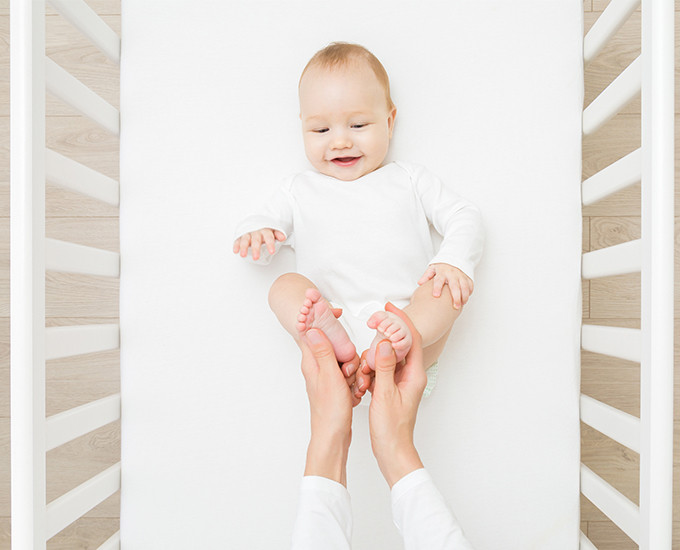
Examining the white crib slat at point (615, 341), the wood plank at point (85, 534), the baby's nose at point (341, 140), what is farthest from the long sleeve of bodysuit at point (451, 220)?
the wood plank at point (85, 534)

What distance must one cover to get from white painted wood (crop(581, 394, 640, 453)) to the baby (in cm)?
26

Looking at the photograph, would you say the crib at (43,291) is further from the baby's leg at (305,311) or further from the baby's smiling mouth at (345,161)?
the baby's smiling mouth at (345,161)

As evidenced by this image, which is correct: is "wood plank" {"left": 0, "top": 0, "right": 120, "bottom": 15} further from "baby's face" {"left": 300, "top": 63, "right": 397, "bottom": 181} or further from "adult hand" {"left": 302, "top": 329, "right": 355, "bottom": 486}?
"adult hand" {"left": 302, "top": 329, "right": 355, "bottom": 486}

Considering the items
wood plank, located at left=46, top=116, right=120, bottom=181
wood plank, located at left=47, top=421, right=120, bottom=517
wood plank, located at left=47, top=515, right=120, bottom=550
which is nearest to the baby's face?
wood plank, located at left=46, top=116, right=120, bottom=181

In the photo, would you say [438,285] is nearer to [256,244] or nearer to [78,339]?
[256,244]

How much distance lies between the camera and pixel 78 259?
3.13 ft

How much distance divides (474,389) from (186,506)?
1.71ft

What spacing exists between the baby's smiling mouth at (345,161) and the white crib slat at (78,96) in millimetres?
384

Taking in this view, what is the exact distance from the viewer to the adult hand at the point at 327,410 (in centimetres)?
83

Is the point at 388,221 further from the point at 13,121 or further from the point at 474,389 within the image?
the point at 13,121

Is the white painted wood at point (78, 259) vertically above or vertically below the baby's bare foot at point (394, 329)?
above

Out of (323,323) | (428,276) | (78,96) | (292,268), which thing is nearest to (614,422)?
(428,276)

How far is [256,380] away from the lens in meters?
1.08

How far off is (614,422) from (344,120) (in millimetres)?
600
